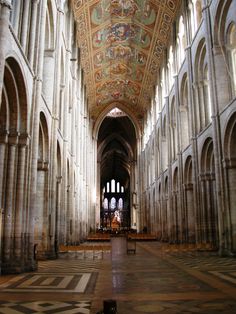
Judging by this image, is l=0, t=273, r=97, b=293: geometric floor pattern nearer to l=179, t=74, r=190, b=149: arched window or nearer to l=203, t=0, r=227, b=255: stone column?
l=203, t=0, r=227, b=255: stone column

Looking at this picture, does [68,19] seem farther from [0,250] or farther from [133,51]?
[0,250]

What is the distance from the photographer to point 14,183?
A: 11.1 metres

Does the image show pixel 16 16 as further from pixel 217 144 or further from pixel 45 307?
pixel 217 144

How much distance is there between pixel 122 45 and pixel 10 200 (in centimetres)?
2618

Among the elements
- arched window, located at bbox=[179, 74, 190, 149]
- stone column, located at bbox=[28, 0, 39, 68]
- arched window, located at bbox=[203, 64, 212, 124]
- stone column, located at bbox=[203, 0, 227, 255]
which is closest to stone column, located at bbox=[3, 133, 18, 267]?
stone column, located at bbox=[28, 0, 39, 68]

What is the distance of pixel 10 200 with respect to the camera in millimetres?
10773

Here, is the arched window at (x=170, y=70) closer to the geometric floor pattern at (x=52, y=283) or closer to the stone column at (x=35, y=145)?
the stone column at (x=35, y=145)

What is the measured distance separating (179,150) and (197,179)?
4833 millimetres

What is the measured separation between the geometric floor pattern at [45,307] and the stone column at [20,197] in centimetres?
483

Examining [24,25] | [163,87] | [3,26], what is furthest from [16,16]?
[163,87]

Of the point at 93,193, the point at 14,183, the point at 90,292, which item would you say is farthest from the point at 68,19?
the point at 93,193

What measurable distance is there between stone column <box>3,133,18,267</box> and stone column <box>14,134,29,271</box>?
0.52 ft

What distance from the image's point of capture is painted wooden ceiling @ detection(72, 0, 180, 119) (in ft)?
89.4

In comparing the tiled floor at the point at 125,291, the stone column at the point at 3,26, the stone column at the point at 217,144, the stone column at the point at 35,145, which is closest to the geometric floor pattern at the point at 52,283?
the tiled floor at the point at 125,291
